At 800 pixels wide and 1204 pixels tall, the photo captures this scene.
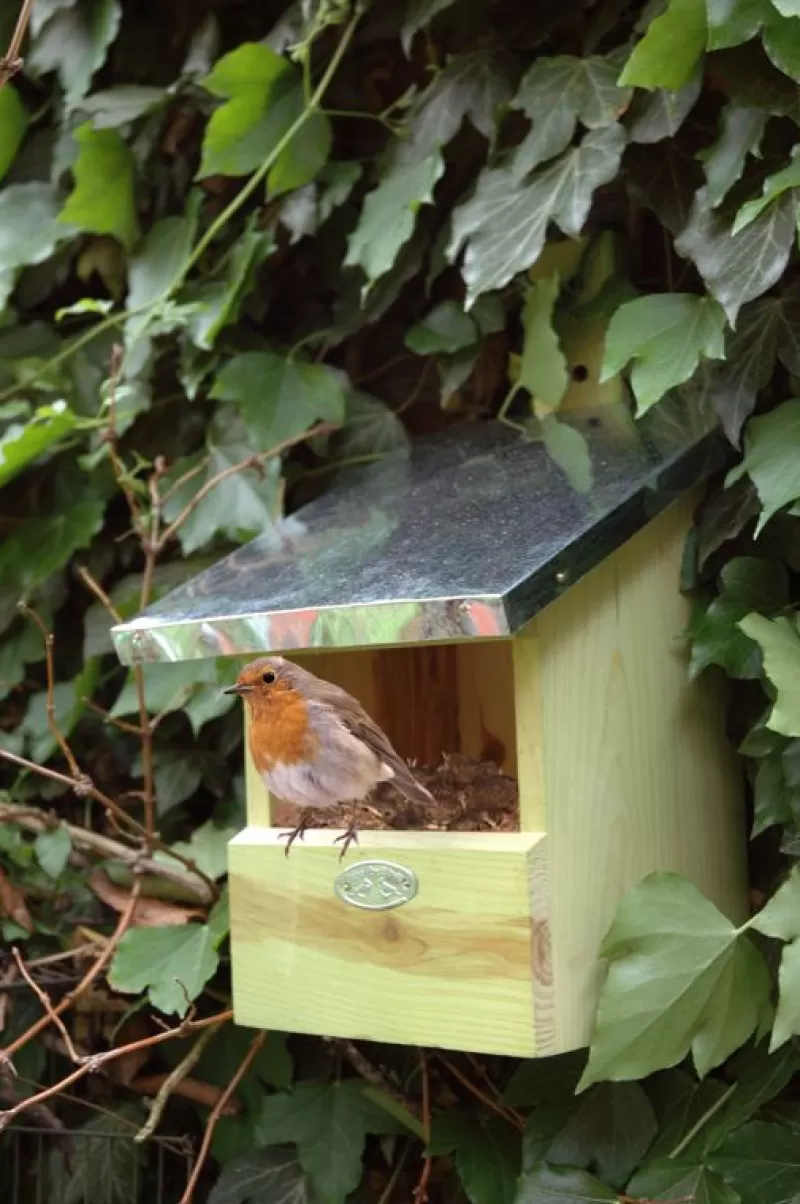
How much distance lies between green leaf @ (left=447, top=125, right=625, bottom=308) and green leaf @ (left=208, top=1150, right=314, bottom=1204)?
0.91 meters

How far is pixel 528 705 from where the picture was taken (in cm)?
104

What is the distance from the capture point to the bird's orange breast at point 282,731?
1064 mm

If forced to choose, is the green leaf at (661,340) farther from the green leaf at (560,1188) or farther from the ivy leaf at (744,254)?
the green leaf at (560,1188)

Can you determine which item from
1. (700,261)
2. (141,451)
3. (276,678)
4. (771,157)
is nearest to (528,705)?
(276,678)

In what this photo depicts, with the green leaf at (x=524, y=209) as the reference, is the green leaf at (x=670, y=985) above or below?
below

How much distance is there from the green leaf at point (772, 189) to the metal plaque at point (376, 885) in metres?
0.59

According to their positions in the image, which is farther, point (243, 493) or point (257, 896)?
point (243, 493)

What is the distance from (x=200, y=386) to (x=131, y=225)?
21 centimetres

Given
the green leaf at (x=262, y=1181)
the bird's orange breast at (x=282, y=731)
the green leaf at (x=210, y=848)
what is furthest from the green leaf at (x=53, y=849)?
the bird's orange breast at (x=282, y=731)

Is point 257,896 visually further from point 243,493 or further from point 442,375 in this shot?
point 442,375

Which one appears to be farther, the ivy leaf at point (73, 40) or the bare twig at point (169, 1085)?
the ivy leaf at point (73, 40)

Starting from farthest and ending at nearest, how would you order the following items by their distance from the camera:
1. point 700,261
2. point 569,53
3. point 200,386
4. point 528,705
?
point 200,386
point 569,53
point 700,261
point 528,705

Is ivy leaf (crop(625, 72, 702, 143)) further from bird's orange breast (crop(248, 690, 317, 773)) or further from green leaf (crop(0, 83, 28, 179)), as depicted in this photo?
green leaf (crop(0, 83, 28, 179))

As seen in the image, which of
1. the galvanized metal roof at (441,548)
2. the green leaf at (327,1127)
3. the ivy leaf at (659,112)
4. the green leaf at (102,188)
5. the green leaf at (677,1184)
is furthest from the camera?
the green leaf at (102,188)
